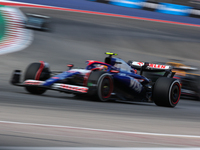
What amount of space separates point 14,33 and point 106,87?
32.0 ft

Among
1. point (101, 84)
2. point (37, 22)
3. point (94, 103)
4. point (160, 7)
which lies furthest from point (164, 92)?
point (160, 7)

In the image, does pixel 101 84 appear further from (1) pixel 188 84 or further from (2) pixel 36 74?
(1) pixel 188 84

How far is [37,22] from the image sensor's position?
18.0 m

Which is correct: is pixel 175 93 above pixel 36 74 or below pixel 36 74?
below

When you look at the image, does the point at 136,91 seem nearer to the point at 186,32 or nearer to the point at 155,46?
the point at 155,46

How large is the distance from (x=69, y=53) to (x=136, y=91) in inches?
317

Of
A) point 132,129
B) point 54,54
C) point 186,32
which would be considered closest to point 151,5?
point 186,32

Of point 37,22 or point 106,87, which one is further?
point 37,22

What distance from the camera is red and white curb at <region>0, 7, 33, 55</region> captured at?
49.5 feet

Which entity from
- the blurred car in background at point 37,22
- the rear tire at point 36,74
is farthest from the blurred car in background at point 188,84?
the blurred car in background at point 37,22

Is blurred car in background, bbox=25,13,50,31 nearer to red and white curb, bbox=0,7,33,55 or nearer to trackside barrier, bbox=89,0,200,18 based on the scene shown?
red and white curb, bbox=0,7,33,55

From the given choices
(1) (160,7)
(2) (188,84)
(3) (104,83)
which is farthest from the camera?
(1) (160,7)

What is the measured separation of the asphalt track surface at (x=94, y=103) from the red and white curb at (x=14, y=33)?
425 mm

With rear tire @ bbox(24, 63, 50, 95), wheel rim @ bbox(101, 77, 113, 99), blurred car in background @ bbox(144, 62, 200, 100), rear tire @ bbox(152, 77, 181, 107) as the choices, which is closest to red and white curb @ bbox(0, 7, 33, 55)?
rear tire @ bbox(24, 63, 50, 95)
